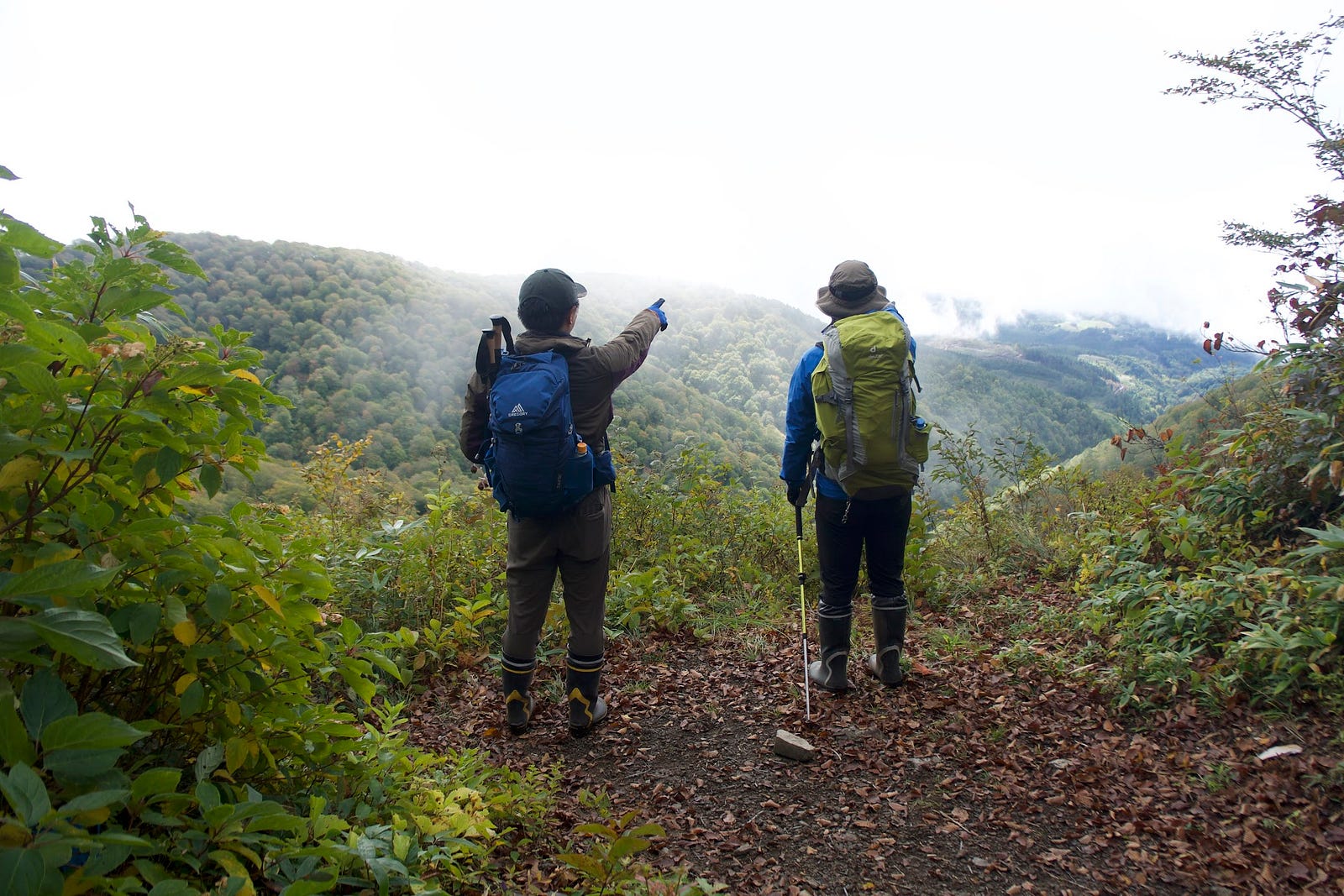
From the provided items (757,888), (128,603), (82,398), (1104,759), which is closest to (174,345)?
(82,398)

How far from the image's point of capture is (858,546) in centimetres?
451

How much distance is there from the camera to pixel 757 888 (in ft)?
9.73

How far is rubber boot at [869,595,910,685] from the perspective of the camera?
4.61m

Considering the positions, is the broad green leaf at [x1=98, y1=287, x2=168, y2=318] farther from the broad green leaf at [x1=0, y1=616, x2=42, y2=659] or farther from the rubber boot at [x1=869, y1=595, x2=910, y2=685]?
the rubber boot at [x1=869, y1=595, x2=910, y2=685]

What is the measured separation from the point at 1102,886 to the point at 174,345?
3.61m

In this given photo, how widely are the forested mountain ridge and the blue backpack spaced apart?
4.67 ft

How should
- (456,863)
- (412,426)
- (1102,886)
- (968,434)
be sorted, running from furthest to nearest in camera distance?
(412,426)
(968,434)
(1102,886)
(456,863)

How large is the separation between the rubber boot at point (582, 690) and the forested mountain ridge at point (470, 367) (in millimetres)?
2632

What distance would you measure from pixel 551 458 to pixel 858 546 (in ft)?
6.50

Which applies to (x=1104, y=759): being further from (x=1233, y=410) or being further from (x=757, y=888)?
(x=1233, y=410)

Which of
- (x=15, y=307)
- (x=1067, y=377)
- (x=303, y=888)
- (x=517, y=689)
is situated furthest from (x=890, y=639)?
(x=1067, y=377)

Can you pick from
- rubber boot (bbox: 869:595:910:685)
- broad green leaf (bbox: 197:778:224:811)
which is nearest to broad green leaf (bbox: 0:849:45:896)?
broad green leaf (bbox: 197:778:224:811)

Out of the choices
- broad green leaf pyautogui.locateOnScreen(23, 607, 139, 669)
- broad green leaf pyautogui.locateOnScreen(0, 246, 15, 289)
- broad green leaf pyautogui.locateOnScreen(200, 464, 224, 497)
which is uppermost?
broad green leaf pyautogui.locateOnScreen(0, 246, 15, 289)

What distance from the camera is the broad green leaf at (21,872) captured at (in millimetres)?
1128
